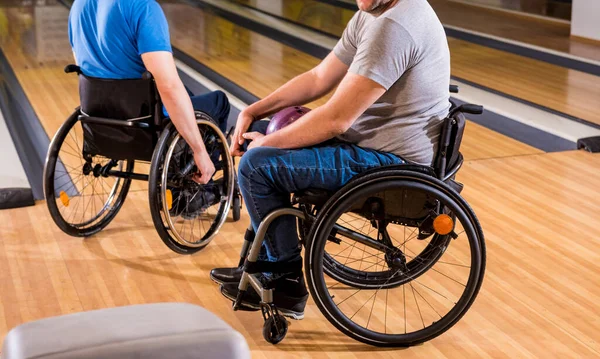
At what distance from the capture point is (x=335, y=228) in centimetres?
238

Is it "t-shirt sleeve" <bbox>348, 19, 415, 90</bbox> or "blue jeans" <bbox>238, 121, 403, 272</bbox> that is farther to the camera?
"blue jeans" <bbox>238, 121, 403, 272</bbox>

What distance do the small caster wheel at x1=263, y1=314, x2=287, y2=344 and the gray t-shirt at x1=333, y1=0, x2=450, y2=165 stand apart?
1.84 ft

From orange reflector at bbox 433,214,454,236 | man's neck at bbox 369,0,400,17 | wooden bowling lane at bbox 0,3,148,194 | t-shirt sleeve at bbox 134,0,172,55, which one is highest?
man's neck at bbox 369,0,400,17

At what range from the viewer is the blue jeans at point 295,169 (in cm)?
235

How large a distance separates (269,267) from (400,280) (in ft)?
1.62

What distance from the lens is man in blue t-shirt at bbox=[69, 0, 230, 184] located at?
2830 mm

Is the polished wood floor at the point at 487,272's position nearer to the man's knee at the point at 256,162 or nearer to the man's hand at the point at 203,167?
the man's hand at the point at 203,167

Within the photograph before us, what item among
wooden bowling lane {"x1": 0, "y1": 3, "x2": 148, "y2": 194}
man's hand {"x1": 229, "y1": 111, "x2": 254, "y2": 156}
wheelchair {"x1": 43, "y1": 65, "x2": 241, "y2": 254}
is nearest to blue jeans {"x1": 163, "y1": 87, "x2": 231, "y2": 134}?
wheelchair {"x1": 43, "y1": 65, "x2": 241, "y2": 254}

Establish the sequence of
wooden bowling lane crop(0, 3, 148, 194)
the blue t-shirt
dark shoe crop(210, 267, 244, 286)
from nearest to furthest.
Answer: dark shoe crop(210, 267, 244, 286) < the blue t-shirt < wooden bowling lane crop(0, 3, 148, 194)

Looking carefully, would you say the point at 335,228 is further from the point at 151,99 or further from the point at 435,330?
the point at 151,99

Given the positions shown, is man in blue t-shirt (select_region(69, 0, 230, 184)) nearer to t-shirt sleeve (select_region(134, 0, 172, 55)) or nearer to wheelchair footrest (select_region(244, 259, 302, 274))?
t-shirt sleeve (select_region(134, 0, 172, 55))

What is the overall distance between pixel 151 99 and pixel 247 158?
65 centimetres

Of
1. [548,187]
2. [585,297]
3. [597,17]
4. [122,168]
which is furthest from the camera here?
[597,17]

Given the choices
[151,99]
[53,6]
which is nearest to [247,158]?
[151,99]
